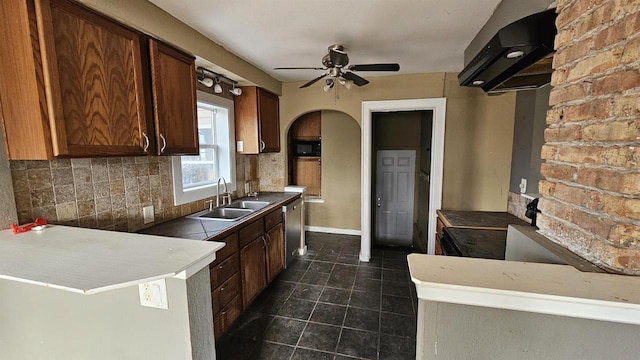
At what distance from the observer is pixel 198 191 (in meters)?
2.60

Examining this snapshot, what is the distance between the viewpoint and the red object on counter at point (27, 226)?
1.27 metres

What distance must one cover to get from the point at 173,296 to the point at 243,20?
182 cm

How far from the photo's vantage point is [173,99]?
6.17ft

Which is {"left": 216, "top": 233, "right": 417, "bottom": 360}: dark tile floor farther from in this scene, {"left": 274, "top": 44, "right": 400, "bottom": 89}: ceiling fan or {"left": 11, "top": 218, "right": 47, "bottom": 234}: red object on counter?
{"left": 274, "top": 44, "right": 400, "bottom": 89}: ceiling fan

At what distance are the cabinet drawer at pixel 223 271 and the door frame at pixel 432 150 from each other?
1860mm

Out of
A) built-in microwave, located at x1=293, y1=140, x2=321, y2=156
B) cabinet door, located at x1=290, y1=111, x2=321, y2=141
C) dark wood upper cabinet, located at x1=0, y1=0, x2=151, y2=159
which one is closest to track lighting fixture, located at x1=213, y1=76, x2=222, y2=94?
dark wood upper cabinet, located at x1=0, y1=0, x2=151, y2=159

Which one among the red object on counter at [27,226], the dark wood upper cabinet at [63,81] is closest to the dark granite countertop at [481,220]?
the dark wood upper cabinet at [63,81]

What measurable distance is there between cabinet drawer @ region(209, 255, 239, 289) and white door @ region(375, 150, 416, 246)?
2839mm

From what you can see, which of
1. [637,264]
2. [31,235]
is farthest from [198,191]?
[637,264]

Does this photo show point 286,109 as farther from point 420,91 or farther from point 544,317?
point 544,317

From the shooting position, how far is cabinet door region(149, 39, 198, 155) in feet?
5.76

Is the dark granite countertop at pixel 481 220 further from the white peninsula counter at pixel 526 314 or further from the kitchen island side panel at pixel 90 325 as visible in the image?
the kitchen island side panel at pixel 90 325

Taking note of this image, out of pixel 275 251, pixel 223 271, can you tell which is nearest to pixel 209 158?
pixel 275 251

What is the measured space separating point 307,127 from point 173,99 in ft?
9.43
